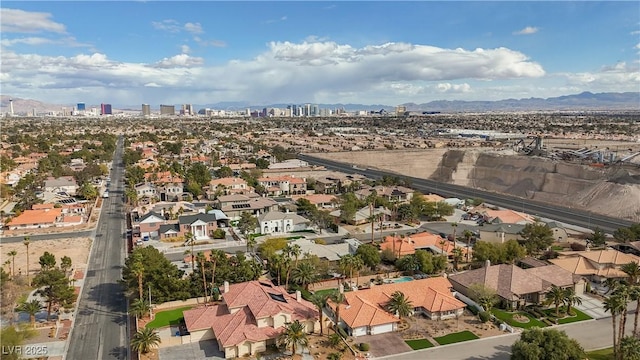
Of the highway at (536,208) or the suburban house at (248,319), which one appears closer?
the suburban house at (248,319)

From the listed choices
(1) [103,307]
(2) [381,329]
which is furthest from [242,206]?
(2) [381,329]

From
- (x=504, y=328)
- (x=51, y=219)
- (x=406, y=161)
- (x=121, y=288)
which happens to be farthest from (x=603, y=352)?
(x=406, y=161)

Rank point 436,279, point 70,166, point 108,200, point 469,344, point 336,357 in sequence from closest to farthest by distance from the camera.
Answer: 1. point 336,357
2. point 469,344
3. point 436,279
4. point 108,200
5. point 70,166

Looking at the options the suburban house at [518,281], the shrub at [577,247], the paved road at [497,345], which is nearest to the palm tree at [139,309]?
the paved road at [497,345]

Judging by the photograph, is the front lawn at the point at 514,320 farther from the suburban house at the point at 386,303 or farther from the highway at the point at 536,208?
the highway at the point at 536,208

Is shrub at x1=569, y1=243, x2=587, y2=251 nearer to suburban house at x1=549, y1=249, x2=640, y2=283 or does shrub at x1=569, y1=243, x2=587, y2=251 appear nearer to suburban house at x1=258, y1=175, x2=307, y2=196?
suburban house at x1=549, y1=249, x2=640, y2=283

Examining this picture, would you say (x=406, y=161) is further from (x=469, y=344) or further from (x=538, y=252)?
(x=469, y=344)

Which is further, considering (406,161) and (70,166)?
(406,161)
